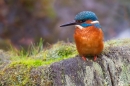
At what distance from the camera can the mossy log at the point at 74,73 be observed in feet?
15.9

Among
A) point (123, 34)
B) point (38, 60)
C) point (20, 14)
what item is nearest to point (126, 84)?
point (38, 60)

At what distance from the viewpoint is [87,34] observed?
15.6 feet

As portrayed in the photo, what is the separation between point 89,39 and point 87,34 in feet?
0.23

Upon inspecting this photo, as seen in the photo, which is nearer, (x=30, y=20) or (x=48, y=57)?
(x=48, y=57)

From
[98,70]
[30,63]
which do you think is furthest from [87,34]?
[30,63]

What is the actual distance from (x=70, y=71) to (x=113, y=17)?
33.3 ft

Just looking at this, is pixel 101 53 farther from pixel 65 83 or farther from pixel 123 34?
pixel 123 34

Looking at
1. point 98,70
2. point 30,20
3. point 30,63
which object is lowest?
point 98,70

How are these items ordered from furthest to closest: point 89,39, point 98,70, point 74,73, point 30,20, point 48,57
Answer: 1. point 30,20
2. point 48,57
3. point 98,70
4. point 74,73
5. point 89,39

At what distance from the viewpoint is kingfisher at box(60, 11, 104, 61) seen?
4770mm

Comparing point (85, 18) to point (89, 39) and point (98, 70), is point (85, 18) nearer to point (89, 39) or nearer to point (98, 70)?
point (89, 39)

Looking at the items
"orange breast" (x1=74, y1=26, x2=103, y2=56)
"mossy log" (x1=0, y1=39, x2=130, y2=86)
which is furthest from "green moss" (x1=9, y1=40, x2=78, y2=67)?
"orange breast" (x1=74, y1=26, x2=103, y2=56)

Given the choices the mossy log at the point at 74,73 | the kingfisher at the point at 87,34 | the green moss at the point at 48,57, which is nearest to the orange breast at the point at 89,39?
the kingfisher at the point at 87,34

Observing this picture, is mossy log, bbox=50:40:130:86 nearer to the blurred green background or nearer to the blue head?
the blue head
